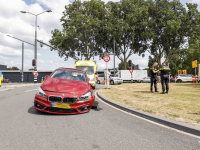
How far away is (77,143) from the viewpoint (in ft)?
11.1

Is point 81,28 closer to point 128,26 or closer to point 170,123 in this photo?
point 128,26

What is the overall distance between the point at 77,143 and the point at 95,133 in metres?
0.67

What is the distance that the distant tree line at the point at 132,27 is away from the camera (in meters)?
34.4

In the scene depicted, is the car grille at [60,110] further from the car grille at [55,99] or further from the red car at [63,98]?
the car grille at [55,99]

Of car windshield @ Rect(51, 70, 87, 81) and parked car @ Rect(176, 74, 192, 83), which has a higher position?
car windshield @ Rect(51, 70, 87, 81)

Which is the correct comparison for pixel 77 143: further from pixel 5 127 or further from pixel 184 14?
pixel 184 14

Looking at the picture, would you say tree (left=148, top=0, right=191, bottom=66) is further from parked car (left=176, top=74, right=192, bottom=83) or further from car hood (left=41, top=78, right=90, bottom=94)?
car hood (left=41, top=78, right=90, bottom=94)

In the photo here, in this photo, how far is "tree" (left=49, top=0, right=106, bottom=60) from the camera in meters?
35.4

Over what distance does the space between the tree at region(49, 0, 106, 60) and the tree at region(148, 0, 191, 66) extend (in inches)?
386

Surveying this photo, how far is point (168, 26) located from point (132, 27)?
6160 mm

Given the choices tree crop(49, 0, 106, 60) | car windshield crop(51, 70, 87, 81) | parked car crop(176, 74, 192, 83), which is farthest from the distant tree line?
car windshield crop(51, 70, 87, 81)

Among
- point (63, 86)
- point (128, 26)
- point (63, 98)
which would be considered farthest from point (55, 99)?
point (128, 26)

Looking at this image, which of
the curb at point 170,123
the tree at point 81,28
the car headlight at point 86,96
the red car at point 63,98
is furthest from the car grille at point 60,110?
the tree at point 81,28

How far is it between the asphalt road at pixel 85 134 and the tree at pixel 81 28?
101 feet
